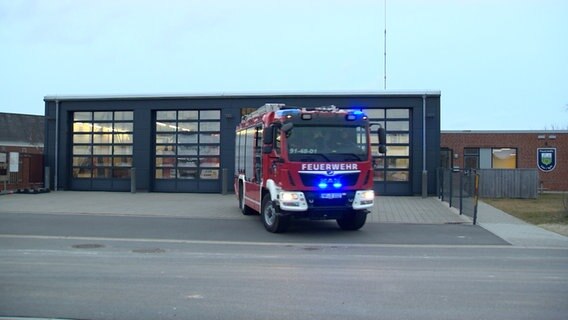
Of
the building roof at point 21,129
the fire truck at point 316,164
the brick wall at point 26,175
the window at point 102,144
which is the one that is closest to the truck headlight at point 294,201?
the fire truck at point 316,164

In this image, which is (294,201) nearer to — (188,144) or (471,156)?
(188,144)

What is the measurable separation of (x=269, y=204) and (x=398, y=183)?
1345cm

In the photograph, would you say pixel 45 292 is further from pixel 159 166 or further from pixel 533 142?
pixel 533 142

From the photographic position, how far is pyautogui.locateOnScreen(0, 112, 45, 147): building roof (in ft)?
208

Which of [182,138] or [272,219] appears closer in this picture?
[272,219]

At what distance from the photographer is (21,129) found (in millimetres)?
65500

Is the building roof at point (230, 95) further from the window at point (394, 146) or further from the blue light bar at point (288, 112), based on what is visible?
the blue light bar at point (288, 112)

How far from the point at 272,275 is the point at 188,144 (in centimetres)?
1991

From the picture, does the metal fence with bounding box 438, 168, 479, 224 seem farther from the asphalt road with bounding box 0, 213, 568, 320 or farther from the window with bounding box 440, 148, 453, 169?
the window with bounding box 440, 148, 453, 169

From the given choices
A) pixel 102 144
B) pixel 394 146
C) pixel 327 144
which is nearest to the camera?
pixel 327 144

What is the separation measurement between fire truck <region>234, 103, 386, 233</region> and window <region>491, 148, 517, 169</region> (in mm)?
21318

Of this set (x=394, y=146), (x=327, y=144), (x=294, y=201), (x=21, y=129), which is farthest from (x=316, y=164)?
(x=21, y=129)

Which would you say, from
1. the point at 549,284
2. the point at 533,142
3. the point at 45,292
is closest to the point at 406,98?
the point at 533,142

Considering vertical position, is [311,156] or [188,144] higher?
[188,144]
